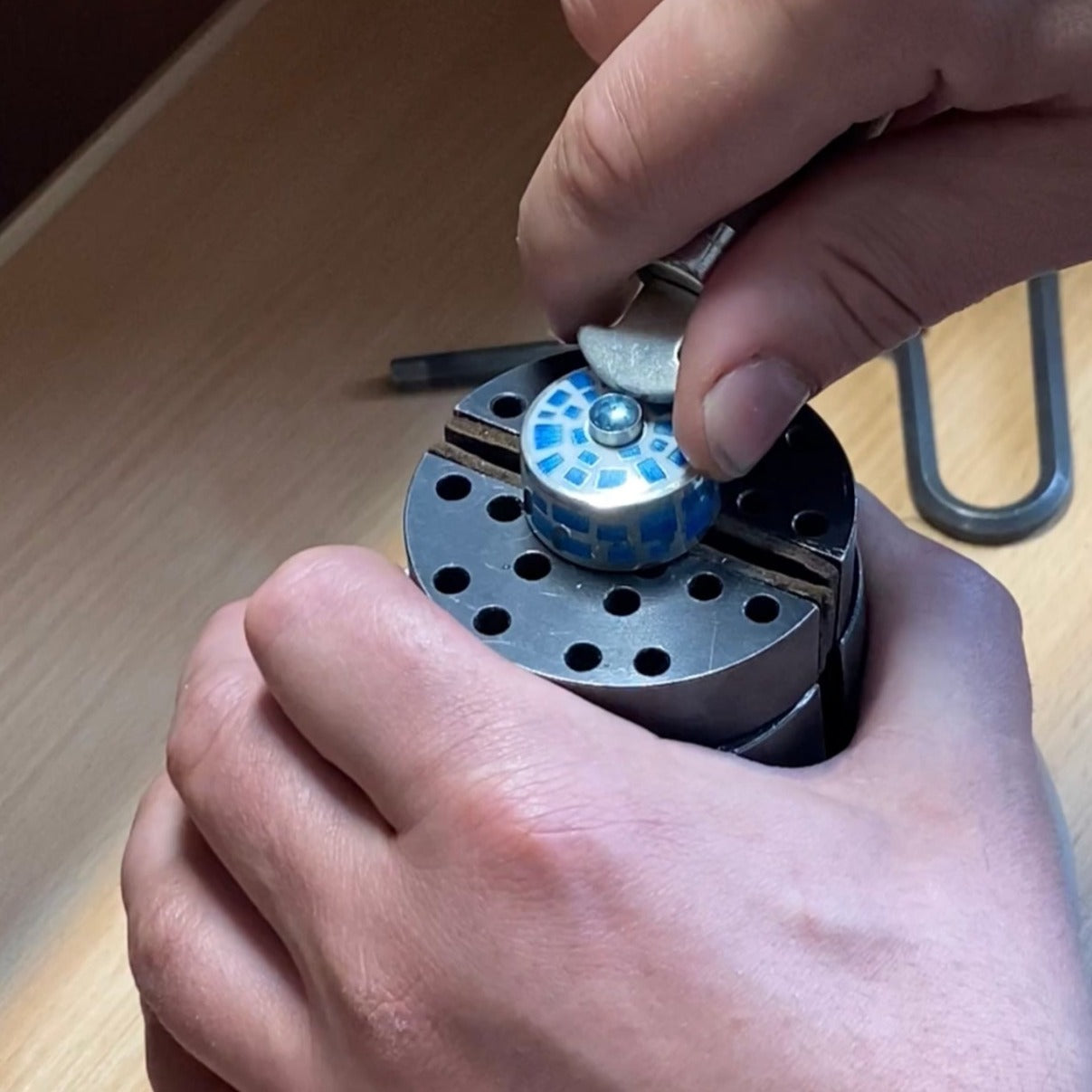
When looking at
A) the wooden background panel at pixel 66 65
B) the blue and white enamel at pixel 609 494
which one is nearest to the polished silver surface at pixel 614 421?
the blue and white enamel at pixel 609 494

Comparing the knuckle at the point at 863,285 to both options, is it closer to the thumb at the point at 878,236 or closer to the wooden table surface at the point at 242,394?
the thumb at the point at 878,236

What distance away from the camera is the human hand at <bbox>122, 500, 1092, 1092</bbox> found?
13.1 inches

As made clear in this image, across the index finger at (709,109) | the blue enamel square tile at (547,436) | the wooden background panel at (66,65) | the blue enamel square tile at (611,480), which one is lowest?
the blue enamel square tile at (611,480)

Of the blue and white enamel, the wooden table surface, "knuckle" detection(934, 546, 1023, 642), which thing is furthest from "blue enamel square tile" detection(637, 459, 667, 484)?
the wooden table surface

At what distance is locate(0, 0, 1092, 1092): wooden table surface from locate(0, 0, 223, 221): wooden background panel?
0.26m

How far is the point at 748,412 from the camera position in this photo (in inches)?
14.7

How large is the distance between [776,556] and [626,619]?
4 centimetres

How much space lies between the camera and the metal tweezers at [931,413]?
59 centimetres

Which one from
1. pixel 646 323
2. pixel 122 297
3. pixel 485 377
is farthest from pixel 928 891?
pixel 122 297

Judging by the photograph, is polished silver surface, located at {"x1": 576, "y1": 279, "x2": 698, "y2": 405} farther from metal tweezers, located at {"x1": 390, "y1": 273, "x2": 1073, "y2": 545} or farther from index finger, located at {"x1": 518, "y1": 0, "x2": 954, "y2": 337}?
metal tweezers, located at {"x1": 390, "y1": 273, "x2": 1073, "y2": 545}

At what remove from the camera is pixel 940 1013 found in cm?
35

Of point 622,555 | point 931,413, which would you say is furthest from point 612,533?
point 931,413

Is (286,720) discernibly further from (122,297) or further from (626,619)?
(122,297)

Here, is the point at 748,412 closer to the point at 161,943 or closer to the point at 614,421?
the point at 614,421
